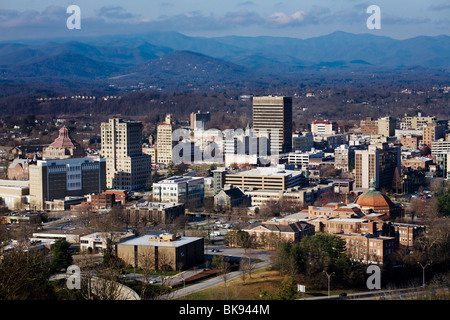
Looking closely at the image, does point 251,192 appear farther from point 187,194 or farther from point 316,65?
point 316,65

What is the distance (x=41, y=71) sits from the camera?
84562mm

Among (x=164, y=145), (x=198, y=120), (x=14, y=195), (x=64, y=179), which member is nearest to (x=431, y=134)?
(x=164, y=145)

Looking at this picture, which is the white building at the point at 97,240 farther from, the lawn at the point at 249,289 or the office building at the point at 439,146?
the office building at the point at 439,146

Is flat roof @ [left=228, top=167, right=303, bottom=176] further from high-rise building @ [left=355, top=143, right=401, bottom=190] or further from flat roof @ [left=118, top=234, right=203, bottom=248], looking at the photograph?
flat roof @ [left=118, top=234, right=203, bottom=248]

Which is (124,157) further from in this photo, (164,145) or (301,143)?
(301,143)

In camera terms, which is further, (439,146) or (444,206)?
(439,146)

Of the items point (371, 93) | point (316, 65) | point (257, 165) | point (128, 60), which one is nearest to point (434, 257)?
point (257, 165)

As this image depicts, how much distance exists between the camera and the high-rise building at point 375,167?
2312 cm

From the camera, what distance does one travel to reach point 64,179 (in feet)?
71.1

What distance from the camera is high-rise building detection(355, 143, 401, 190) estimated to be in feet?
75.9

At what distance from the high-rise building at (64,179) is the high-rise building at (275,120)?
10.6 m

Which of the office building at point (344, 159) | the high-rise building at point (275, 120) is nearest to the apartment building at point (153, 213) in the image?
the office building at point (344, 159)

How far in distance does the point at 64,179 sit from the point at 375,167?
885 centimetres

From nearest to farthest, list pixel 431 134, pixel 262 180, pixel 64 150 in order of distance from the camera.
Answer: pixel 262 180 < pixel 64 150 < pixel 431 134
